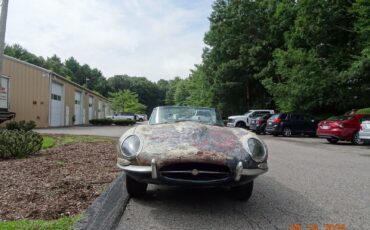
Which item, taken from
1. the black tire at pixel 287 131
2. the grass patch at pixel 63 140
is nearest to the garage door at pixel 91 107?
the black tire at pixel 287 131

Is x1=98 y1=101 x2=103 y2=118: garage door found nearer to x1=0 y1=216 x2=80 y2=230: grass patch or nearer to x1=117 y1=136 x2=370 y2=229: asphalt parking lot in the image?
x1=117 y1=136 x2=370 y2=229: asphalt parking lot

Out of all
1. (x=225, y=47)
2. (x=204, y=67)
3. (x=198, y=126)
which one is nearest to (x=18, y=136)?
(x=198, y=126)

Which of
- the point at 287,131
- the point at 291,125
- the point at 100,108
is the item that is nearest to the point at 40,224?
the point at 287,131

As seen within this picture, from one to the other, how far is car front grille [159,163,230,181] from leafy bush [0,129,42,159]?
5692 mm

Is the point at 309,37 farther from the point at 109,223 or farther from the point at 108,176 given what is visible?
the point at 109,223

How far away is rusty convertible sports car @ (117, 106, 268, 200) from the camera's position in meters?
3.93

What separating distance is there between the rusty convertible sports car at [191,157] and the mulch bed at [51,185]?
→ 826 mm

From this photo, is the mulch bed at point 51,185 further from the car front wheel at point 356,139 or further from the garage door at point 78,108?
the garage door at point 78,108

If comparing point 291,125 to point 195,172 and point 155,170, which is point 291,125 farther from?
point 155,170

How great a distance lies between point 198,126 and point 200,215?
1.23 m

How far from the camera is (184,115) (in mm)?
5719

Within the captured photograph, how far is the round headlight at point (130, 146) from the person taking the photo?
423 centimetres

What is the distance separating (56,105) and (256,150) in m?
32.1

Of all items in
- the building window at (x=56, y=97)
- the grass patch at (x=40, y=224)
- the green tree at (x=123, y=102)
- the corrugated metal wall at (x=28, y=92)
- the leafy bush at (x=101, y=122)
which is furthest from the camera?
the green tree at (x=123, y=102)
